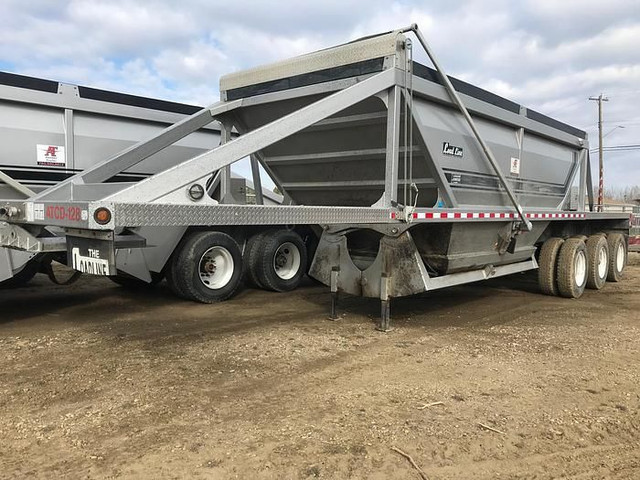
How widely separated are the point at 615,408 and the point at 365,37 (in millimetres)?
3889

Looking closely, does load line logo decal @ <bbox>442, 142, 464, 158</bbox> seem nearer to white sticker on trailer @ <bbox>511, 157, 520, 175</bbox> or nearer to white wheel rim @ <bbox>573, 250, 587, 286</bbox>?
white sticker on trailer @ <bbox>511, 157, 520, 175</bbox>

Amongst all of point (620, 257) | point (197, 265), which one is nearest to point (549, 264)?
point (620, 257)

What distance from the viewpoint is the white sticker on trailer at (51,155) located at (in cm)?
646

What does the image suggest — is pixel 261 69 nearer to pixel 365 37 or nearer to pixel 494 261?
pixel 365 37

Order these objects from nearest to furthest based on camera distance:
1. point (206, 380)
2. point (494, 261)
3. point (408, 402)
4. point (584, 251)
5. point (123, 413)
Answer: point (123, 413), point (408, 402), point (206, 380), point (494, 261), point (584, 251)

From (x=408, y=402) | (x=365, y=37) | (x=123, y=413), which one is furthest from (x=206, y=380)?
(x=365, y=37)

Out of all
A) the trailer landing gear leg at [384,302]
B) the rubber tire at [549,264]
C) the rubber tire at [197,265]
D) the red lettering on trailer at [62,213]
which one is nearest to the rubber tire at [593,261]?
the rubber tire at [549,264]

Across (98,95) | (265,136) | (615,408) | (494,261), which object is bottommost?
(615,408)

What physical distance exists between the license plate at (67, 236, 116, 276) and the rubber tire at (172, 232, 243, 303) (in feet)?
9.31

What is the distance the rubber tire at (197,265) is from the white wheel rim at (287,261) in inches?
46.2

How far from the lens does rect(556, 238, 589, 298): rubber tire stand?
7.61m

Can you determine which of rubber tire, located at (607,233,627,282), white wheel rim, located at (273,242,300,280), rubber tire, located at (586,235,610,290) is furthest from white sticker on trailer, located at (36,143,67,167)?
rubber tire, located at (607,233,627,282)

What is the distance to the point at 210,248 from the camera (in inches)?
275

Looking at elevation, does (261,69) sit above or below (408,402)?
above
